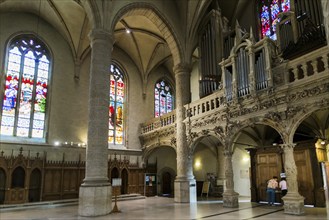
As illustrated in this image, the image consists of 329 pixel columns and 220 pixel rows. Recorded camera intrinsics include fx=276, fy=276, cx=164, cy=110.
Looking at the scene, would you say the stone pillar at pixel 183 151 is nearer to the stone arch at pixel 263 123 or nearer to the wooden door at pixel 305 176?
the stone arch at pixel 263 123

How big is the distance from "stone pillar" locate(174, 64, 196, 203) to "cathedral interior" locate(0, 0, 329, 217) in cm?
6

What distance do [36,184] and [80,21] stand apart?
32.3 ft

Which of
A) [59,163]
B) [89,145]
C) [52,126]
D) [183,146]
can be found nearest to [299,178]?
[183,146]

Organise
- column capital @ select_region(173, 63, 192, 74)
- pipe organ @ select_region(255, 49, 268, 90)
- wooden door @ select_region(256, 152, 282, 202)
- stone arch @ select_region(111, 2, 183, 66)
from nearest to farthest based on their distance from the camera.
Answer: pipe organ @ select_region(255, 49, 268, 90) → wooden door @ select_region(256, 152, 282, 202) → stone arch @ select_region(111, 2, 183, 66) → column capital @ select_region(173, 63, 192, 74)

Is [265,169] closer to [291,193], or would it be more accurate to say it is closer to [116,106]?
[291,193]

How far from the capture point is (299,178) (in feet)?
40.4

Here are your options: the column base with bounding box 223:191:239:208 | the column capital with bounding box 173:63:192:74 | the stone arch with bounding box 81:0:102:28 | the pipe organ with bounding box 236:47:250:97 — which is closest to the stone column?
the column base with bounding box 223:191:239:208

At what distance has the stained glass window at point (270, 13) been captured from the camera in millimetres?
14562

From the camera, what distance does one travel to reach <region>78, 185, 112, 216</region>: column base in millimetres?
10086

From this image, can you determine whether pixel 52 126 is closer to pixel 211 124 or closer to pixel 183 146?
pixel 183 146

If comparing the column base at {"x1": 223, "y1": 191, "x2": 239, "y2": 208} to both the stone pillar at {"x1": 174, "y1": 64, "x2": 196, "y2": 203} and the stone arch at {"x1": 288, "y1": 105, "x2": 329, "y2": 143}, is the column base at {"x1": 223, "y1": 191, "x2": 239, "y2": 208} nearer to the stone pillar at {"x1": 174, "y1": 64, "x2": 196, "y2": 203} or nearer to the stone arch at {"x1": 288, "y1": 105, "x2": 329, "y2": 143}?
the stone pillar at {"x1": 174, "y1": 64, "x2": 196, "y2": 203}

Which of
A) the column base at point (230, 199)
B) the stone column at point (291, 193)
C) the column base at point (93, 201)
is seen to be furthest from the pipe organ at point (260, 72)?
the column base at point (93, 201)

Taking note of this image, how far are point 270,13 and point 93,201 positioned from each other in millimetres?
13203

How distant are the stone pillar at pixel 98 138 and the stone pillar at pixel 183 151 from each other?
14.6 feet
